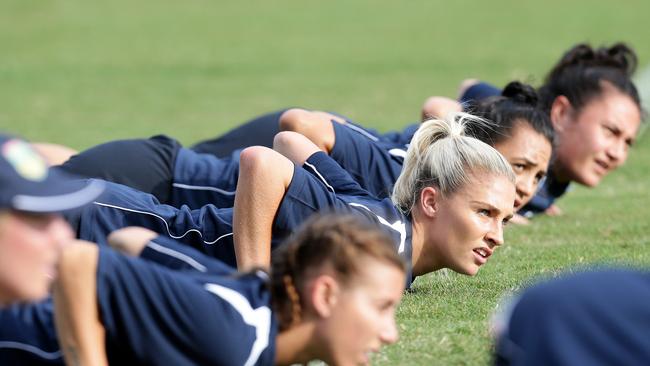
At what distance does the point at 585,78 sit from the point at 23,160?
5061 millimetres

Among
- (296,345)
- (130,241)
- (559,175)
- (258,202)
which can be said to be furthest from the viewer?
(559,175)

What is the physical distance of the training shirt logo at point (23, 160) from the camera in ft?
9.23

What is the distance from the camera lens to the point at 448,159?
4770 millimetres

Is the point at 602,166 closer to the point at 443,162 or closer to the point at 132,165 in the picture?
the point at 443,162

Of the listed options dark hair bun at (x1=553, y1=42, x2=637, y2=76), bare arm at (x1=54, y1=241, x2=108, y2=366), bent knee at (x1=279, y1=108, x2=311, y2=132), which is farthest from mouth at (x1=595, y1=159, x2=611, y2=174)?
bare arm at (x1=54, y1=241, x2=108, y2=366)

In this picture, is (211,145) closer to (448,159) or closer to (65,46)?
(448,159)

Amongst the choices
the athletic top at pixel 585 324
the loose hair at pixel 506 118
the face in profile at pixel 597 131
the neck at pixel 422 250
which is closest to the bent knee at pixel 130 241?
the athletic top at pixel 585 324

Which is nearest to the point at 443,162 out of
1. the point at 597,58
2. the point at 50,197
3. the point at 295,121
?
the point at 295,121

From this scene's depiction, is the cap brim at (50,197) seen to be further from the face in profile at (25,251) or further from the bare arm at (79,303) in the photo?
the bare arm at (79,303)

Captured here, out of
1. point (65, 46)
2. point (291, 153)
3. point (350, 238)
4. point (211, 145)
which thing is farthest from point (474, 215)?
point (65, 46)

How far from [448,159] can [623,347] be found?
2.11m

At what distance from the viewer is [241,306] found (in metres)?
3.31

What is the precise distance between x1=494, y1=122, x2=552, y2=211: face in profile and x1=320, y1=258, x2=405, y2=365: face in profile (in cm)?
272

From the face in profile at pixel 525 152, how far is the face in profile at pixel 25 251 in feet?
11.2
